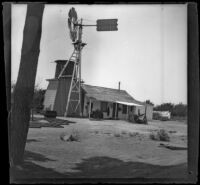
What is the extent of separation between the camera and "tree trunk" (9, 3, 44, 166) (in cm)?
709

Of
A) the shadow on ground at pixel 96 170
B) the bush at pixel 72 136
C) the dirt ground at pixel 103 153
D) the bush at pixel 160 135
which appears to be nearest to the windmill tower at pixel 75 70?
the dirt ground at pixel 103 153

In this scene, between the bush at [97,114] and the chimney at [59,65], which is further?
the bush at [97,114]

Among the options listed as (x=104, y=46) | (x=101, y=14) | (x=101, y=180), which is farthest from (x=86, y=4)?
(x=101, y=180)

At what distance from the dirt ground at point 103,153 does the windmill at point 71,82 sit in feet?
1.09

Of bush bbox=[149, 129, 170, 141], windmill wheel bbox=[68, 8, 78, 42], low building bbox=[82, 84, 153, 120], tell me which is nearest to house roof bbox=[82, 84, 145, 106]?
low building bbox=[82, 84, 153, 120]

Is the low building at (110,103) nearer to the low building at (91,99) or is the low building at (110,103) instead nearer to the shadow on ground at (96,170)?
the low building at (91,99)

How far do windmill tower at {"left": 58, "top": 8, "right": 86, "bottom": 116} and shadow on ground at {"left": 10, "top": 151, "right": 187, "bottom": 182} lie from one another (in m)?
1.05

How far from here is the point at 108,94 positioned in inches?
290

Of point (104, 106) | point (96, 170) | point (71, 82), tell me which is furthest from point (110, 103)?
point (96, 170)

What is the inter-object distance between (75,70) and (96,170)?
6.74 ft

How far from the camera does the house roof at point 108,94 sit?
23.9ft

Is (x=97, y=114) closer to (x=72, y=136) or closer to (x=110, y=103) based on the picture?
(x=110, y=103)

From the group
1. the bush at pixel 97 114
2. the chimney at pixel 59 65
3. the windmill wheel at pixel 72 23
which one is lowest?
the bush at pixel 97 114

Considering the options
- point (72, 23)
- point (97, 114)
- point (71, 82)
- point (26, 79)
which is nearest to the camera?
point (26, 79)
